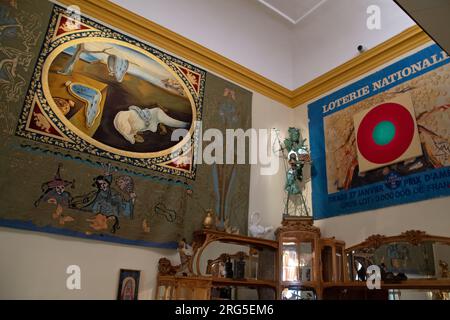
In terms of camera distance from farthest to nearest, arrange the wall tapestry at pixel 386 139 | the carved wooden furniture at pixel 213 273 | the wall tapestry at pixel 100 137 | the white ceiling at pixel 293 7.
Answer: the white ceiling at pixel 293 7 → the wall tapestry at pixel 386 139 → the carved wooden furniture at pixel 213 273 → the wall tapestry at pixel 100 137

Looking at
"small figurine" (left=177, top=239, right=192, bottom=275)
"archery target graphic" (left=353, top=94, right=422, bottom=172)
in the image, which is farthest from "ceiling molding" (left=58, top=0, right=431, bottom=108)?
"small figurine" (left=177, top=239, right=192, bottom=275)

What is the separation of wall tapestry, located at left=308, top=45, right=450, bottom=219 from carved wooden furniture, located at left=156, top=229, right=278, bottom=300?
3.58 ft

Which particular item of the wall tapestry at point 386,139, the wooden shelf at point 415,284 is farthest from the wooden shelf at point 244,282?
the wall tapestry at point 386,139

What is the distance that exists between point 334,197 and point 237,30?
10.2 ft

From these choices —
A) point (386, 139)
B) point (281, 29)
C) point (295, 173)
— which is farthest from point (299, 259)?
point (281, 29)

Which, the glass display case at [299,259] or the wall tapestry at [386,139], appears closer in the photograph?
the wall tapestry at [386,139]

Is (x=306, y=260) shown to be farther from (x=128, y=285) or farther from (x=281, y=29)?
(x=281, y=29)

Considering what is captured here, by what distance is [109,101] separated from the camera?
14.3 ft

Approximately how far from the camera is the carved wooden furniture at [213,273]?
3963mm

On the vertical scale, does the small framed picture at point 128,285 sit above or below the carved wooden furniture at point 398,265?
below

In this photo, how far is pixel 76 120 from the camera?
405 cm

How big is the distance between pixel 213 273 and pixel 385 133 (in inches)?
113

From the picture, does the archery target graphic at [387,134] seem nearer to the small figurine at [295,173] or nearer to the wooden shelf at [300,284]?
the small figurine at [295,173]

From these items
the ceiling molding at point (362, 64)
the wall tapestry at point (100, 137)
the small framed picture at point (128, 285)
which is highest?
the ceiling molding at point (362, 64)
